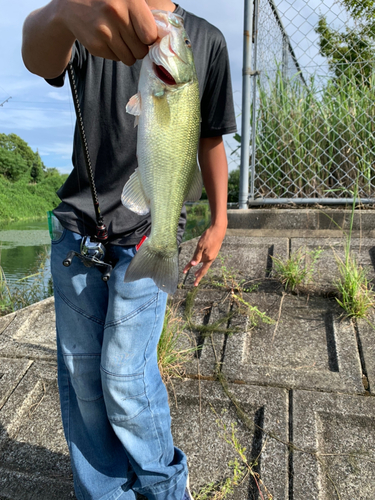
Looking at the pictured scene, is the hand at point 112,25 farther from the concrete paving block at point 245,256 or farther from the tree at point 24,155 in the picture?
the tree at point 24,155

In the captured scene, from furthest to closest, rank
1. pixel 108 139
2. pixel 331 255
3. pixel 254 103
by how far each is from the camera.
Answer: pixel 254 103
pixel 331 255
pixel 108 139

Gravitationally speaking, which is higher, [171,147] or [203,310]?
[171,147]

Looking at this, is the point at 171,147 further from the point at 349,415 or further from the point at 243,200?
the point at 243,200

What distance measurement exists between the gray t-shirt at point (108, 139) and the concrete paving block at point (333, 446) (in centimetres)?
141

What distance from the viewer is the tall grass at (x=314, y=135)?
15.1 feet

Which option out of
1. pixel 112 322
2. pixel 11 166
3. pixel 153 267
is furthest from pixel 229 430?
pixel 11 166

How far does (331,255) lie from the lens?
12.6ft

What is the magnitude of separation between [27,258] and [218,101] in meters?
6.63

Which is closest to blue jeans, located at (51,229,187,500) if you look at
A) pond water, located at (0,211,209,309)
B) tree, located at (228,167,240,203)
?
pond water, located at (0,211,209,309)

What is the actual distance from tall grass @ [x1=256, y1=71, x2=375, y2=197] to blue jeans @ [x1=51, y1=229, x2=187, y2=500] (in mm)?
3489

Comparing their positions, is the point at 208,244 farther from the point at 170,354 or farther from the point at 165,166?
the point at 170,354

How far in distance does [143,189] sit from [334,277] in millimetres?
2723

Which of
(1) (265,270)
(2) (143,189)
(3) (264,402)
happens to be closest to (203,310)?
(1) (265,270)

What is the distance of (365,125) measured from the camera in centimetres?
454
